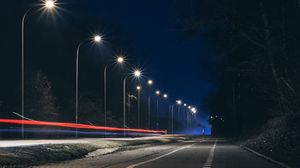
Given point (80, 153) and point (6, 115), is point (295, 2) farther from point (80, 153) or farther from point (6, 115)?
point (6, 115)

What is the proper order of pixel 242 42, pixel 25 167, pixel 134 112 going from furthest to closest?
1. pixel 134 112
2. pixel 242 42
3. pixel 25 167

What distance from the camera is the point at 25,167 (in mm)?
20125

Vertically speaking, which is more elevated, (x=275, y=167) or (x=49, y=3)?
(x=49, y=3)

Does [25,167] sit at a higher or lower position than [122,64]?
lower

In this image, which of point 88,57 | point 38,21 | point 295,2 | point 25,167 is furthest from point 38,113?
point 25,167

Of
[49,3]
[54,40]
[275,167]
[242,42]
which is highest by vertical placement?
[54,40]

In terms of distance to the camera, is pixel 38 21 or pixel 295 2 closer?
pixel 295 2

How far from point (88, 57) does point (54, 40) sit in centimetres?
1347

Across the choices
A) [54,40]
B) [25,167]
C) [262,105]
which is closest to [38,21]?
[54,40]

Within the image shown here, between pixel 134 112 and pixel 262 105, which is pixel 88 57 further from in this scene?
pixel 262 105

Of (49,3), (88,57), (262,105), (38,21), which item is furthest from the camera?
(88,57)

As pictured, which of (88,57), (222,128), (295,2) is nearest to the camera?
(295,2)

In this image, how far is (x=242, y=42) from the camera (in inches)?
1226

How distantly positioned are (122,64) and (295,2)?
99.5m
